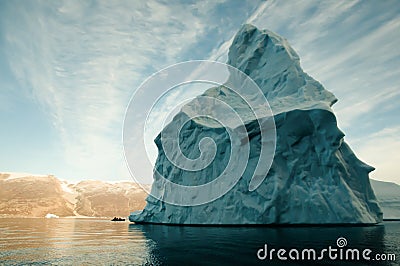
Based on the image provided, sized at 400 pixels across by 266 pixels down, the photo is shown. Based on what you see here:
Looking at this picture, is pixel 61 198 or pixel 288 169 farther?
pixel 61 198

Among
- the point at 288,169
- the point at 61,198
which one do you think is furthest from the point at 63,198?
the point at 288,169

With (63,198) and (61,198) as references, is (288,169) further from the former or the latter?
(63,198)

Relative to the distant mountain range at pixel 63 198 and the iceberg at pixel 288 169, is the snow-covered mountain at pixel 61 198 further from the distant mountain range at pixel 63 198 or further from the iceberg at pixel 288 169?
the iceberg at pixel 288 169

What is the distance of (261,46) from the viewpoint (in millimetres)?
32594

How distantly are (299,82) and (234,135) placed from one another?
361 inches

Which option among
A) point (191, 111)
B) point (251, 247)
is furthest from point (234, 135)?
point (251, 247)

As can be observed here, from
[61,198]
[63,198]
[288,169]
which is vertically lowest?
[63,198]

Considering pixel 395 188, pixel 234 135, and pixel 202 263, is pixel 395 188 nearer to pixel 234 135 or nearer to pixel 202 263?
pixel 234 135

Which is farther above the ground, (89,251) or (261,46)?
(261,46)

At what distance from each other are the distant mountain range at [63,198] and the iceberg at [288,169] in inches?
4299

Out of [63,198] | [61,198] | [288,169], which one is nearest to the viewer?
[288,169]

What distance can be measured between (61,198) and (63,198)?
2.86m

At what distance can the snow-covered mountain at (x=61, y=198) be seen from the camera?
11600cm

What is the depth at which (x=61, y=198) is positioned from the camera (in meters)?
132
